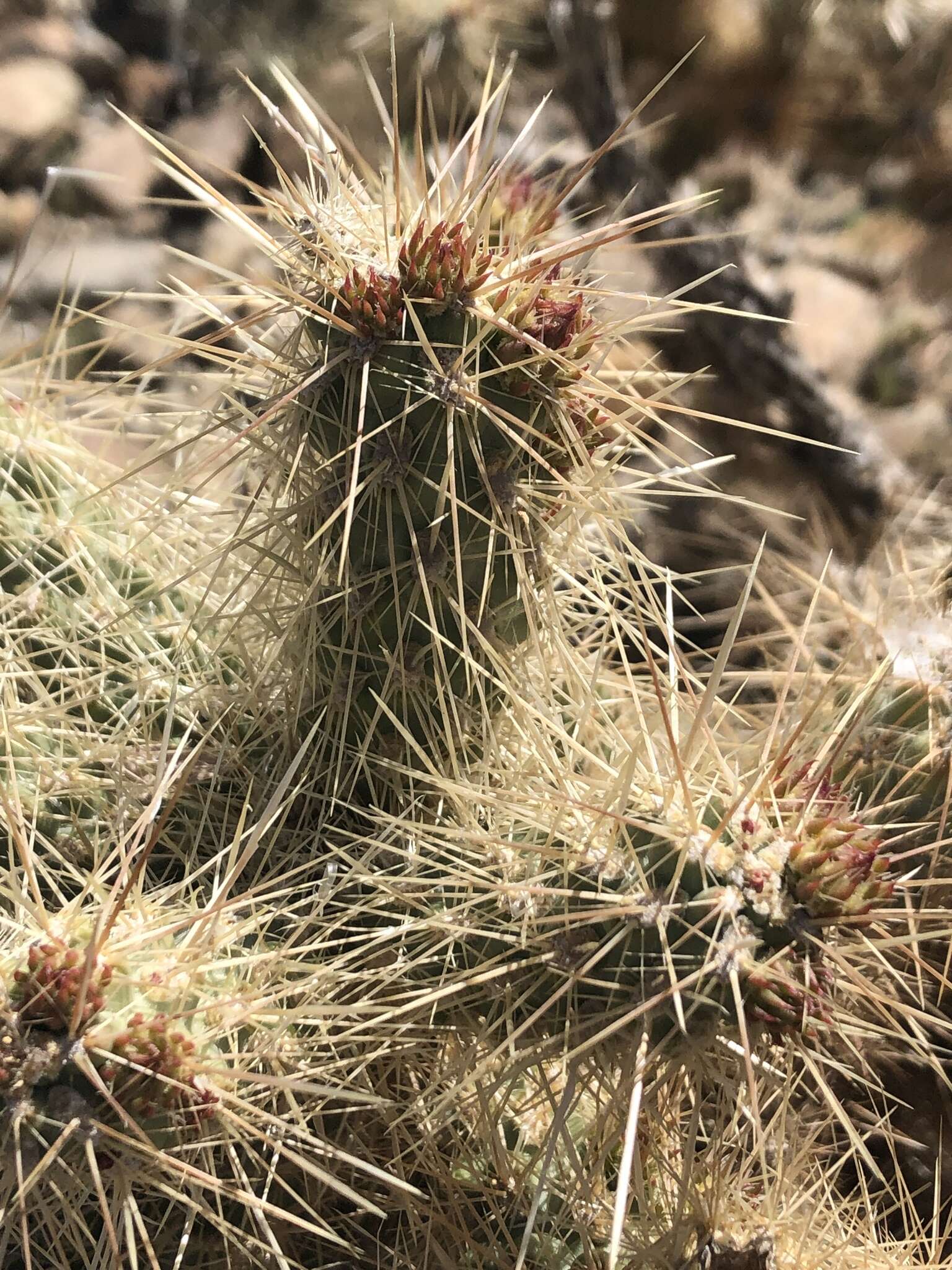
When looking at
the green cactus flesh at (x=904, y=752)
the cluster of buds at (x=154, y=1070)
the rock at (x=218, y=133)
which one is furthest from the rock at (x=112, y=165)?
the cluster of buds at (x=154, y=1070)

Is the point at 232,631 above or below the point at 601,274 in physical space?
below

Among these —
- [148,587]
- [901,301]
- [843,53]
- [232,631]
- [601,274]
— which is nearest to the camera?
[601,274]

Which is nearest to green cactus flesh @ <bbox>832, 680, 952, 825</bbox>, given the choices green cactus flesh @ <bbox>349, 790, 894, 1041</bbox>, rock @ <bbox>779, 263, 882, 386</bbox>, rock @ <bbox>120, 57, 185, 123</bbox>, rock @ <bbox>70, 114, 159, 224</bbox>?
green cactus flesh @ <bbox>349, 790, 894, 1041</bbox>

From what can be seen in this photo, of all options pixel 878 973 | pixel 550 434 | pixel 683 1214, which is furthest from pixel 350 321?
pixel 683 1214

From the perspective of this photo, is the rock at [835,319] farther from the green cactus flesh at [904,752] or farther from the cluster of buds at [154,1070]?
the cluster of buds at [154,1070]

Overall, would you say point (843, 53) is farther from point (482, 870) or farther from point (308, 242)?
point (482, 870)

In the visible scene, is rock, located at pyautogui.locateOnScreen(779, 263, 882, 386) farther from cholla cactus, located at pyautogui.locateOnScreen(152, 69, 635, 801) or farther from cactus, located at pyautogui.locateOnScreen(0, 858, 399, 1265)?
cactus, located at pyautogui.locateOnScreen(0, 858, 399, 1265)

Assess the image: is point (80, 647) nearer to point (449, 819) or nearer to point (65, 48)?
point (449, 819)

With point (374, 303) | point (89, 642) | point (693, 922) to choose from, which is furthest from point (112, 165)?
point (693, 922)
